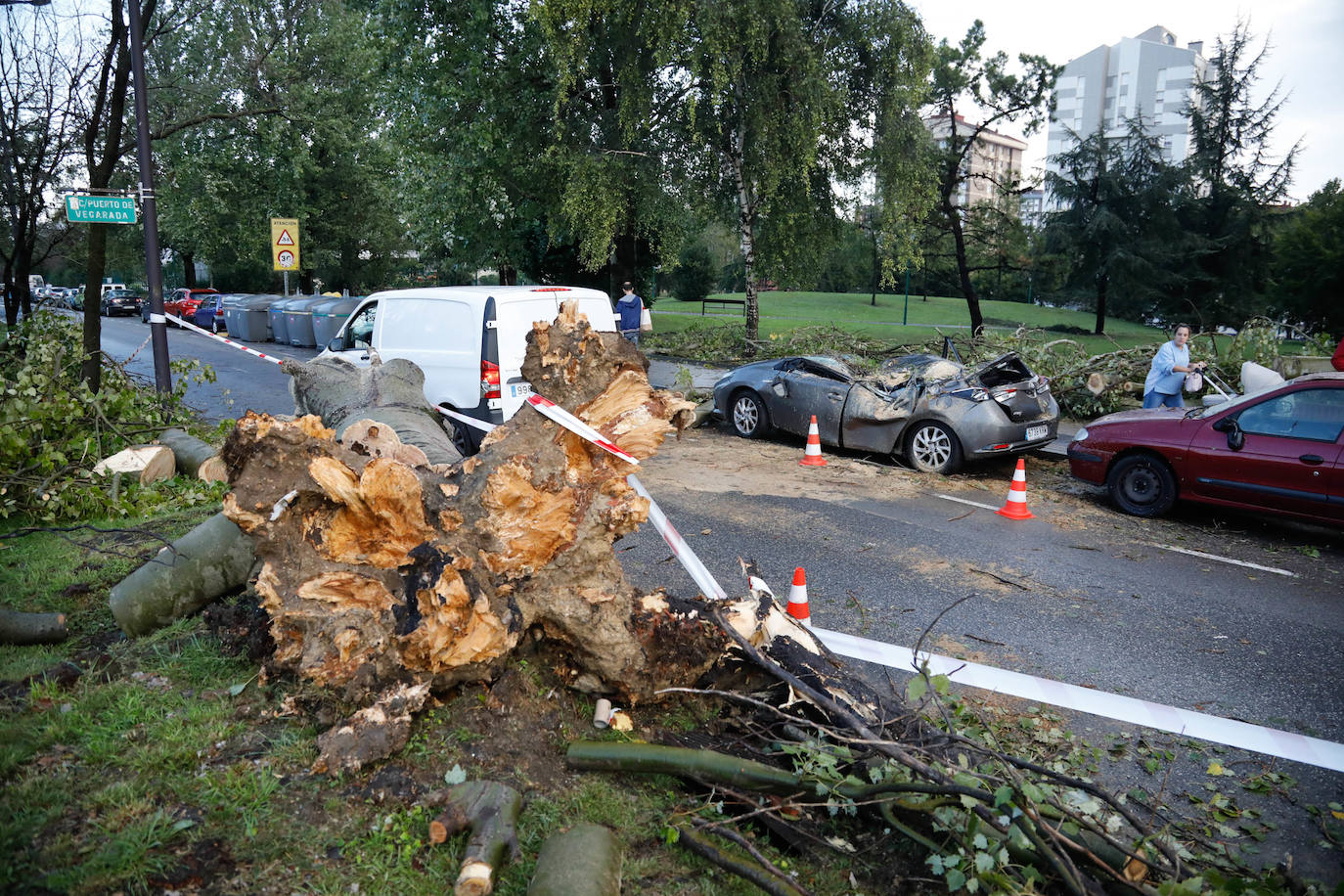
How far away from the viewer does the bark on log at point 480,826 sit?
8.60ft

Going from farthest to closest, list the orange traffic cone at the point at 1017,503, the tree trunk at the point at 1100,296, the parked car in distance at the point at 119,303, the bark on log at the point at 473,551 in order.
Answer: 1. the parked car in distance at the point at 119,303
2. the tree trunk at the point at 1100,296
3. the orange traffic cone at the point at 1017,503
4. the bark on log at the point at 473,551

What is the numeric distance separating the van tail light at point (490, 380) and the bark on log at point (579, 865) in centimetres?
641

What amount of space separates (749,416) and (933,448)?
104 inches

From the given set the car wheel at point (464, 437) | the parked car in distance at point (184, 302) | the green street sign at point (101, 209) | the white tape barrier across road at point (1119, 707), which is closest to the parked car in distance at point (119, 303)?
the parked car in distance at point (184, 302)

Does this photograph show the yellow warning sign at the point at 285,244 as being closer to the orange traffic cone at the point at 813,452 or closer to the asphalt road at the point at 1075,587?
the asphalt road at the point at 1075,587

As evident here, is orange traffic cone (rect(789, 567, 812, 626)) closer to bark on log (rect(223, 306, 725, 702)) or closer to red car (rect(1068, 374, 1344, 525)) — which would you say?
bark on log (rect(223, 306, 725, 702))

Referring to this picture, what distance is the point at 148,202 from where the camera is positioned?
938cm

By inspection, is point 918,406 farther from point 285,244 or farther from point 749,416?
point 285,244

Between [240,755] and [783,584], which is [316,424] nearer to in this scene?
[240,755]

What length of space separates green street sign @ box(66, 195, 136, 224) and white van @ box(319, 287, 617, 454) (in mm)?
2458

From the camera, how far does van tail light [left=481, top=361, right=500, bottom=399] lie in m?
8.79

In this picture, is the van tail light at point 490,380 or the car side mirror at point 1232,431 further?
the van tail light at point 490,380

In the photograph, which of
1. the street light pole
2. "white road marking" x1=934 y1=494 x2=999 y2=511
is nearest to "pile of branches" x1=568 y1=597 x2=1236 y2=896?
"white road marking" x1=934 y1=494 x2=999 y2=511

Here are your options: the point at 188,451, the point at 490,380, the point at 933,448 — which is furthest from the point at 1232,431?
the point at 188,451
